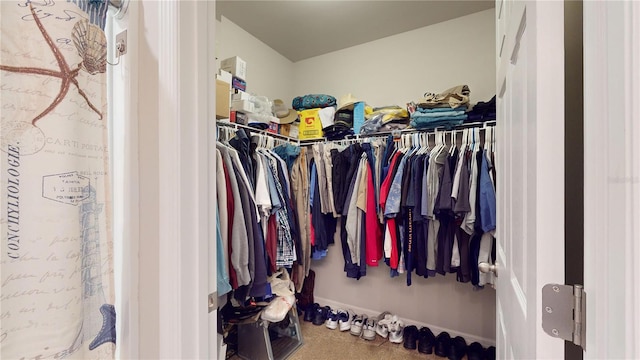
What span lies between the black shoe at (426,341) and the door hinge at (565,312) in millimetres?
1853

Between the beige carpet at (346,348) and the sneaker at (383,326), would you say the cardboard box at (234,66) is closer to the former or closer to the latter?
the beige carpet at (346,348)

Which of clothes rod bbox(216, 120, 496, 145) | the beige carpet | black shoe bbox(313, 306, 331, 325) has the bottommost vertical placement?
the beige carpet

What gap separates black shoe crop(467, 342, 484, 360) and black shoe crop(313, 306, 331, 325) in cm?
113

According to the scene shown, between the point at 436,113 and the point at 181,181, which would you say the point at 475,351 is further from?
the point at 181,181

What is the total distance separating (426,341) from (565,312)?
6.27 feet

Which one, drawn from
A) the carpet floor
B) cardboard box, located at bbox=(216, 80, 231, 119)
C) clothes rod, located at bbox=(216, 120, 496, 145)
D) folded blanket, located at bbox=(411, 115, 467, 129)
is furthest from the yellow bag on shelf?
the carpet floor

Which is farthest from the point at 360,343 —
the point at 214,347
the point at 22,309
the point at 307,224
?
the point at 22,309

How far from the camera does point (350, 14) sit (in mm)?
2197

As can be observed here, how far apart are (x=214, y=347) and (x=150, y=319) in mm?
181

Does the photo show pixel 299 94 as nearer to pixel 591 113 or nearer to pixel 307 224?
pixel 307 224

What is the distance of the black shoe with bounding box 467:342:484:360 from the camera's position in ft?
5.96

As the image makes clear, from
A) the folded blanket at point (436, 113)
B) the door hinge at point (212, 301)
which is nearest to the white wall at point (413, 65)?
the folded blanket at point (436, 113)

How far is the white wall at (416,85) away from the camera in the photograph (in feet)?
6.85

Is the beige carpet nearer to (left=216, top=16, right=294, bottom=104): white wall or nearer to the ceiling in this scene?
(left=216, top=16, right=294, bottom=104): white wall
